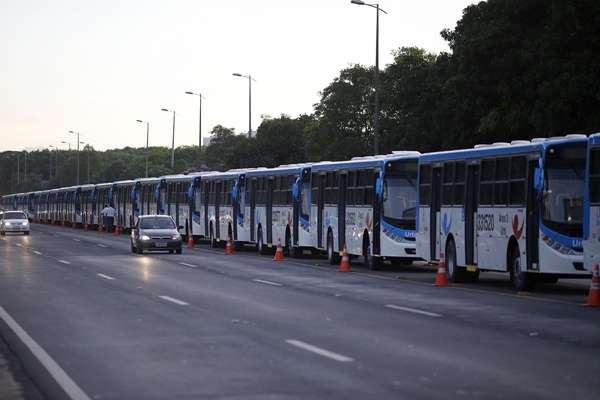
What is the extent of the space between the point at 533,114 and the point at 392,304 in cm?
3389

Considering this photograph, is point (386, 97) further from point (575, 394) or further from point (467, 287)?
point (575, 394)

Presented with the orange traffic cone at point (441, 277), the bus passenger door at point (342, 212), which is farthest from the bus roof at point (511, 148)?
the bus passenger door at point (342, 212)

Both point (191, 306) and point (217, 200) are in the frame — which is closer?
point (191, 306)

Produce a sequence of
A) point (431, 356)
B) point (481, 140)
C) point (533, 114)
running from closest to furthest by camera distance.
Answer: point (431, 356), point (533, 114), point (481, 140)

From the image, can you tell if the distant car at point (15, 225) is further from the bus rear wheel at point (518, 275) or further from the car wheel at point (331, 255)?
the bus rear wheel at point (518, 275)

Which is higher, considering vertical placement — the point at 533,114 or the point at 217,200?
the point at 533,114

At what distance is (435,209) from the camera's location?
3275cm

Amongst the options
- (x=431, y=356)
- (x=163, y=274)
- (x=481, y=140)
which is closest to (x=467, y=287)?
(x=163, y=274)

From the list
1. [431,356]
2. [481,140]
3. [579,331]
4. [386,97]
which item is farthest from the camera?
[386,97]

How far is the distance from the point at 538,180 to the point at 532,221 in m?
0.83

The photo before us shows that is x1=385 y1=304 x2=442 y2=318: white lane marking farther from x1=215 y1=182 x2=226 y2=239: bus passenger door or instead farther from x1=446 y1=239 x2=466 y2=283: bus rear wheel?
x1=215 y1=182 x2=226 y2=239: bus passenger door

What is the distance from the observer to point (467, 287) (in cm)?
2902

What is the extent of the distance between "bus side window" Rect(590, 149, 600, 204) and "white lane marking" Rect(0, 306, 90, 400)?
1061cm

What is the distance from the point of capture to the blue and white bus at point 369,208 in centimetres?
3719
